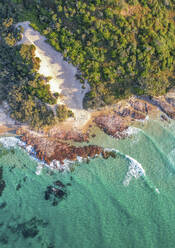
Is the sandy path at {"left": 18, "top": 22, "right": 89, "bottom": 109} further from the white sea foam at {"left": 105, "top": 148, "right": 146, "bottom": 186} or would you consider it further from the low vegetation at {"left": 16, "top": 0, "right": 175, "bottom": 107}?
the white sea foam at {"left": 105, "top": 148, "right": 146, "bottom": 186}

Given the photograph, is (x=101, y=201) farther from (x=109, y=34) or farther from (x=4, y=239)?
(x=109, y=34)

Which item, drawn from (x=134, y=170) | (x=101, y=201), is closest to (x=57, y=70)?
(x=134, y=170)

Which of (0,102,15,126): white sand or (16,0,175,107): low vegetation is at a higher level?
(16,0,175,107): low vegetation

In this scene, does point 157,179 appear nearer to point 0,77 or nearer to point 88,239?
point 88,239

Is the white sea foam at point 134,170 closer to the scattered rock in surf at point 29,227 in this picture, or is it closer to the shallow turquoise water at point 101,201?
the shallow turquoise water at point 101,201

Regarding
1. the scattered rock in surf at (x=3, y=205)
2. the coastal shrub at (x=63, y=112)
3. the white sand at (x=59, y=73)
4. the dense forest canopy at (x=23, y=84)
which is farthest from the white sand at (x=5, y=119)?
the scattered rock in surf at (x=3, y=205)

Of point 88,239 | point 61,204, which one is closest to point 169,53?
point 61,204

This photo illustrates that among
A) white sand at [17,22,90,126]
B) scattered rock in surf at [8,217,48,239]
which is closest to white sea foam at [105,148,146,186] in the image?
white sand at [17,22,90,126]
